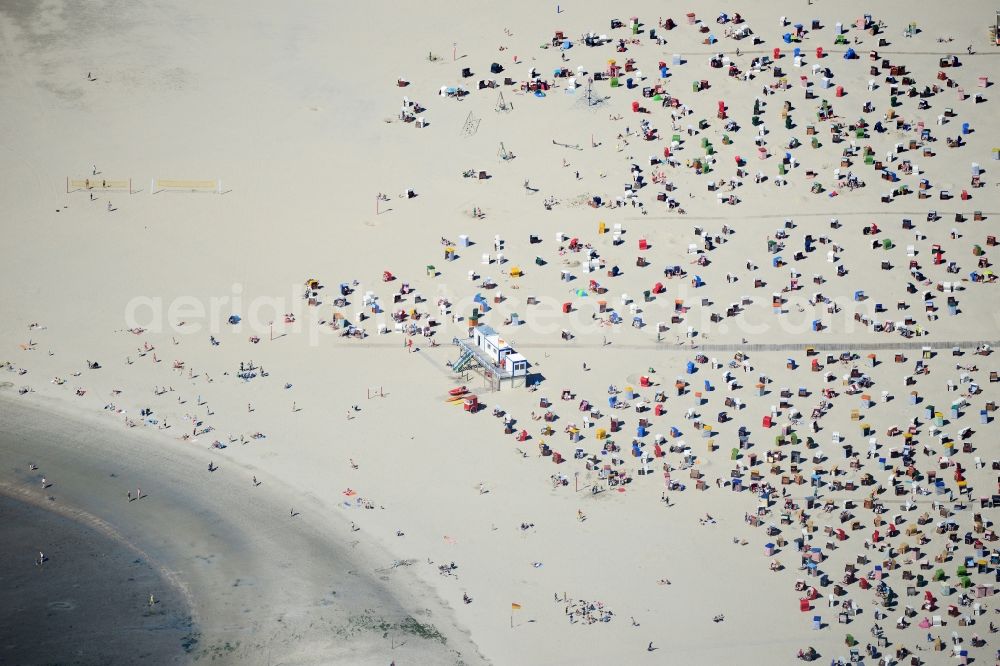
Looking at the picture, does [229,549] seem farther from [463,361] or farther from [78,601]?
[463,361]

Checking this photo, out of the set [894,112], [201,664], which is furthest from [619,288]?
Answer: [201,664]

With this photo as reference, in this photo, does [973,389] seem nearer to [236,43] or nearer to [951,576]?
[951,576]

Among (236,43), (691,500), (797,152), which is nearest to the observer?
(691,500)

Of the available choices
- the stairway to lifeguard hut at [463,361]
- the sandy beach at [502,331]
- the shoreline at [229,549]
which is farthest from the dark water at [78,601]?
the stairway to lifeguard hut at [463,361]

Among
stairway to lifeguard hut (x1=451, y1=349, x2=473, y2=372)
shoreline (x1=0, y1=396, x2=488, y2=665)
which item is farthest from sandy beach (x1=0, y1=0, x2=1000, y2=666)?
stairway to lifeguard hut (x1=451, y1=349, x2=473, y2=372)

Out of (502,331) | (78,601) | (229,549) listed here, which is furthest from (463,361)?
→ (78,601)

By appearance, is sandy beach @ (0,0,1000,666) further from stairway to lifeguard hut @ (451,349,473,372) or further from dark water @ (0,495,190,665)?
stairway to lifeguard hut @ (451,349,473,372)

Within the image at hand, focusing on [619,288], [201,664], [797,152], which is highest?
[797,152]
